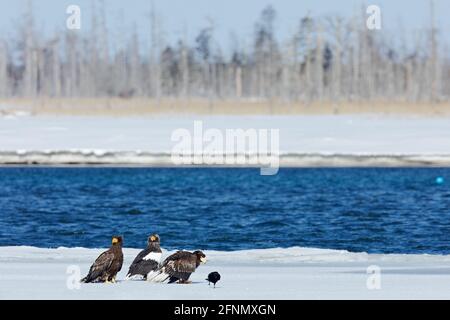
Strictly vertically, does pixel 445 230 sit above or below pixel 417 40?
below

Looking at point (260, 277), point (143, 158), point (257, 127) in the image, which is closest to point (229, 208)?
point (143, 158)

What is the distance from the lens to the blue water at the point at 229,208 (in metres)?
15.9

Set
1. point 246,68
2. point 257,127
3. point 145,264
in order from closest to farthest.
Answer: point 145,264
point 257,127
point 246,68

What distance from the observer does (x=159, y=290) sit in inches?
356

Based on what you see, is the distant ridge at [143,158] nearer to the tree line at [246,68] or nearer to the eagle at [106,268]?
the eagle at [106,268]

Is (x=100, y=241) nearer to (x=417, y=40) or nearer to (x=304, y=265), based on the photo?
(x=304, y=265)

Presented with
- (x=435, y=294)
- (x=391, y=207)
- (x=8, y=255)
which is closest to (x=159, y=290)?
Answer: (x=435, y=294)

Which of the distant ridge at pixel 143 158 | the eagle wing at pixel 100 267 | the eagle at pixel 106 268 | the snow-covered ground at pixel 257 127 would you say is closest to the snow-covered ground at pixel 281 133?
the snow-covered ground at pixel 257 127

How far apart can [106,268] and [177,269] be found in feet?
1.78

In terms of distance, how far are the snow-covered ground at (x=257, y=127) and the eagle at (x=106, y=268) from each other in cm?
1453

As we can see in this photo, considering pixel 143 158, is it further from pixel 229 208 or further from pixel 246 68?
pixel 246 68

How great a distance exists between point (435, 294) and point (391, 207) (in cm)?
1143

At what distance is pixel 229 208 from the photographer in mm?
20094

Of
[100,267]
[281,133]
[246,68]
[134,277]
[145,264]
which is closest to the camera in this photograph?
[100,267]
